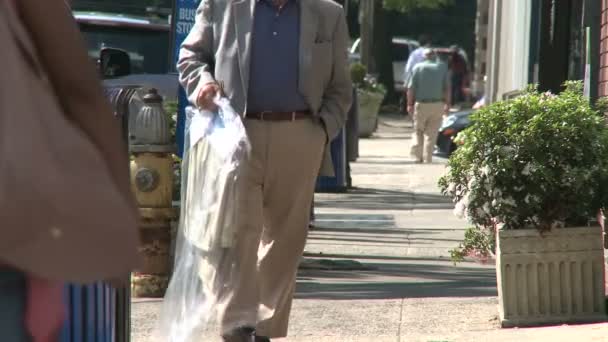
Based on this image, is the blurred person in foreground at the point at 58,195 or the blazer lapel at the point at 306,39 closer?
the blurred person in foreground at the point at 58,195

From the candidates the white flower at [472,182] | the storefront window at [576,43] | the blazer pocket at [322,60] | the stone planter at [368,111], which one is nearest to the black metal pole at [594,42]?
the white flower at [472,182]

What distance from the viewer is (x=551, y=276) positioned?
6699 millimetres

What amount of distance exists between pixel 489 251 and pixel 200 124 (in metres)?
1.90

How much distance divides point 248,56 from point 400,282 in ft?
9.22

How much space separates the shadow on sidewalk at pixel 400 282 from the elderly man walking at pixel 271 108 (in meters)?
1.68

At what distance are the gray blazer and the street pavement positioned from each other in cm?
106

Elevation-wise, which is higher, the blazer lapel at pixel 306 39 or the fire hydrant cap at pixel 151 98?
the blazer lapel at pixel 306 39

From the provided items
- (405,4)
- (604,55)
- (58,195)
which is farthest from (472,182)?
(405,4)

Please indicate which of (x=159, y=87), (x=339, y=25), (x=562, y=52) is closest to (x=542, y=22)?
(x=562, y=52)

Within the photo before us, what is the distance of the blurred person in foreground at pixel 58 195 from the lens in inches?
101

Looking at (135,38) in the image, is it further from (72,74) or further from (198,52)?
(72,74)

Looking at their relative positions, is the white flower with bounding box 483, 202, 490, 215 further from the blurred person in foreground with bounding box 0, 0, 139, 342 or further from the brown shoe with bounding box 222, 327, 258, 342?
the blurred person in foreground with bounding box 0, 0, 139, 342

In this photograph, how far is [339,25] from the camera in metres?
6.27

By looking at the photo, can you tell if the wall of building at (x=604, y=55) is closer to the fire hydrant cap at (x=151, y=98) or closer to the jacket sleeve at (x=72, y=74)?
the fire hydrant cap at (x=151, y=98)
